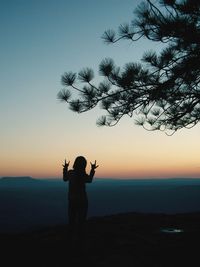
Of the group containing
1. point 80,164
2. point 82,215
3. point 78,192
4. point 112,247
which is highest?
point 80,164

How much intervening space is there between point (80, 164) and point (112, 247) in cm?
183

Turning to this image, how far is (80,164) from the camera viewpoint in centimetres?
646

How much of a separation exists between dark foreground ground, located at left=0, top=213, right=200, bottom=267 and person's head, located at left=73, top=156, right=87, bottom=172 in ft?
4.03

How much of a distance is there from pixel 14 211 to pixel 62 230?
529 feet

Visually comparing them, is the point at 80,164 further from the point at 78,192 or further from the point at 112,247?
the point at 112,247

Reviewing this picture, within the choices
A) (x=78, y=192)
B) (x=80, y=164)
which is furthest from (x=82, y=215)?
(x=80, y=164)

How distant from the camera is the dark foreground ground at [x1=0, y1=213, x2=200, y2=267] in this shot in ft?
20.4

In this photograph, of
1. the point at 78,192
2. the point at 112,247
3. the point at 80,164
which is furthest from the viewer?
the point at 112,247

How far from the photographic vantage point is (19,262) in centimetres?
629

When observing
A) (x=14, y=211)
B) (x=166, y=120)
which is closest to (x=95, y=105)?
(x=166, y=120)

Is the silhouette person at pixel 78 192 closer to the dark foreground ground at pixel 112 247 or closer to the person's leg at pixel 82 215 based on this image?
the person's leg at pixel 82 215

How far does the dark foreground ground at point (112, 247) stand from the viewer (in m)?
6.23

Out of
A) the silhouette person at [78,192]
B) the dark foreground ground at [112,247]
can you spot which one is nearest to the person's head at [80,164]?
the silhouette person at [78,192]

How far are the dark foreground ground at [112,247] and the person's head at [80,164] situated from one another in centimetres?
123
